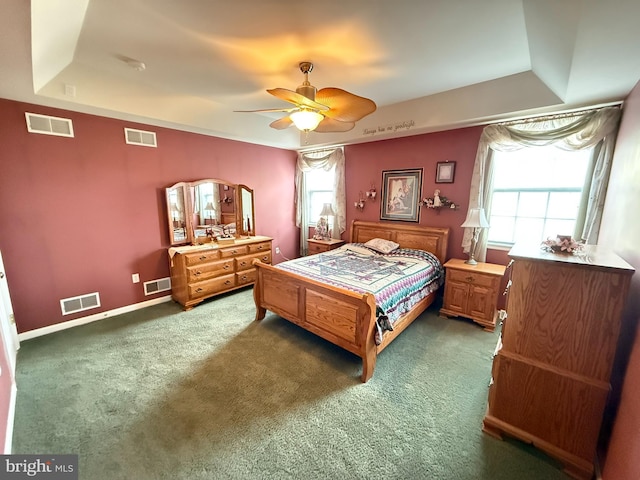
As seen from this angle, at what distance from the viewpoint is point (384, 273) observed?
2848mm

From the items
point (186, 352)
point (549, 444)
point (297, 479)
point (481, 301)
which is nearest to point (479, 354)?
point (481, 301)

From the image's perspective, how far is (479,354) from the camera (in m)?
2.49

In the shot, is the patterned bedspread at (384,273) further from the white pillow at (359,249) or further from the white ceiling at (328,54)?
the white ceiling at (328,54)

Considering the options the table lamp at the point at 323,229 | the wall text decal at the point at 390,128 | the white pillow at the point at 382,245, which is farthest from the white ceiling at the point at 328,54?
the table lamp at the point at 323,229

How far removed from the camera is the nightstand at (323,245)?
4520 mm

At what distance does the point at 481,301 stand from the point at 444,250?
2.71ft

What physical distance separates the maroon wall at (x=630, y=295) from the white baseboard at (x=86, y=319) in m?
4.34

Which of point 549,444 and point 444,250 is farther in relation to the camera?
point 444,250

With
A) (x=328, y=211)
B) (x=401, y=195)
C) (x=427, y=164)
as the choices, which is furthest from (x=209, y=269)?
(x=427, y=164)

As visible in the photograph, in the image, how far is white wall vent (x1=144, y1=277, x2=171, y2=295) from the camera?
11.3 ft

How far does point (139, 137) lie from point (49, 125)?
783 mm

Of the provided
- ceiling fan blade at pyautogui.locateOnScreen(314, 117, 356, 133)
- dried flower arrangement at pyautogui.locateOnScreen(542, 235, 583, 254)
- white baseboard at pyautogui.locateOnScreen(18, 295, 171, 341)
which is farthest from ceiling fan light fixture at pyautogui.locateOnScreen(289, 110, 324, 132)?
white baseboard at pyautogui.locateOnScreen(18, 295, 171, 341)

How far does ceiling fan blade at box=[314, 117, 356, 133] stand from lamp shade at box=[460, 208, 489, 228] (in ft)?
6.07

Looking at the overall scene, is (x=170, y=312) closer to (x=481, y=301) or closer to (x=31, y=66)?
(x=31, y=66)
